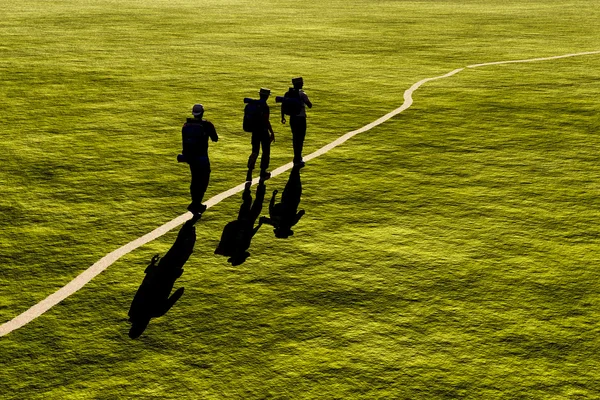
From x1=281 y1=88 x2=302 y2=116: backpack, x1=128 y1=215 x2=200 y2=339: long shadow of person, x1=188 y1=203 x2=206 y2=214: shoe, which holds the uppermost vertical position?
→ x1=281 y1=88 x2=302 y2=116: backpack

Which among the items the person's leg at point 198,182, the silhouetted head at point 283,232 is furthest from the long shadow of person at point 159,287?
the silhouetted head at point 283,232

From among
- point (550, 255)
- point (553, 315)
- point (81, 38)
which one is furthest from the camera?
point (81, 38)

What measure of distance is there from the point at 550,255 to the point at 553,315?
2021 mm

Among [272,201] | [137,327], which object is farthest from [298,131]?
[137,327]

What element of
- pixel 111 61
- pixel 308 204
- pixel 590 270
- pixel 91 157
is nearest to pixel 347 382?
pixel 590 270

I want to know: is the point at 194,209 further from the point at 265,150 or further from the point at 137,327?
the point at 137,327

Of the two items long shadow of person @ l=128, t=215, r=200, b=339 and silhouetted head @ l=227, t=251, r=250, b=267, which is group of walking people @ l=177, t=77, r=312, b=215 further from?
silhouetted head @ l=227, t=251, r=250, b=267

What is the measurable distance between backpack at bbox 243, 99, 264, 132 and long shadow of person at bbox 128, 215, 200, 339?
8.69ft

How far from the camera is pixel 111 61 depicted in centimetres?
2917

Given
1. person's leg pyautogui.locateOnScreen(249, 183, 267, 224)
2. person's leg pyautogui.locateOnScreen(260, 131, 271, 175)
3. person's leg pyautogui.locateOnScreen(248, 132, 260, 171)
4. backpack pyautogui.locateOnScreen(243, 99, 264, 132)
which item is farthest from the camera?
person's leg pyautogui.locateOnScreen(260, 131, 271, 175)

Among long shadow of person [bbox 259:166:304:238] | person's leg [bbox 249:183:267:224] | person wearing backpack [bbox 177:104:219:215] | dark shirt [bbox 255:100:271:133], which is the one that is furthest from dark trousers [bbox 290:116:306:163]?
person wearing backpack [bbox 177:104:219:215]

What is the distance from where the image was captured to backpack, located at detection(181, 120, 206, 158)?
12.3 meters

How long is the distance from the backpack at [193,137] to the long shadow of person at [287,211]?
161cm

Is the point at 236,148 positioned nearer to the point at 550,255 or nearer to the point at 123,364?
the point at 550,255
